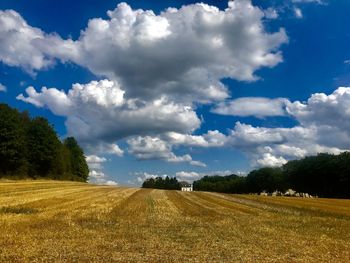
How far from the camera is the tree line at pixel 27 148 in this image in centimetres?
9381

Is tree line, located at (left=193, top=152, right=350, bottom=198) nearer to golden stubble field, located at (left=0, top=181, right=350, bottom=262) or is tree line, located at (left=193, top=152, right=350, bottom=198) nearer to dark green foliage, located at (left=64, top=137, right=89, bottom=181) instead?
Answer: dark green foliage, located at (left=64, top=137, right=89, bottom=181)

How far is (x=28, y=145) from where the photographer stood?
10962cm

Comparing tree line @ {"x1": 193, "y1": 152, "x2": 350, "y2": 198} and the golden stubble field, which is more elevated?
tree line @ {"x1": 193, "y1": 152, "x2": 350, "y2": 198}

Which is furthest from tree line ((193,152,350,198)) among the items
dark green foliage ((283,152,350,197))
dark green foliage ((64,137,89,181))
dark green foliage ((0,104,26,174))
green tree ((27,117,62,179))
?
dark green foliage ((0,104,26,174))

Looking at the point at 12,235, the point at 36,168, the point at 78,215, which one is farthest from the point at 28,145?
the point at 12,235

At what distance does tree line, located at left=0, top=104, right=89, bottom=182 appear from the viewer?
93.8 meters

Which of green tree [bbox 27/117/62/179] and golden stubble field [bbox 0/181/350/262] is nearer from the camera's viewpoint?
golden stubble field [bbox 0/181/350/262]

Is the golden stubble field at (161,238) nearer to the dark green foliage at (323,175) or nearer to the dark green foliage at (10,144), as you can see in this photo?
the dark green foliage at (10,144)

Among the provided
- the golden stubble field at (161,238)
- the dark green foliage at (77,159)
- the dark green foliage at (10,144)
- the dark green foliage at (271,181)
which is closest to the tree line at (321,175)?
the dark green foliage at (271,181)

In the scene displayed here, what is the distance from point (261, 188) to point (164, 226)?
582 ft

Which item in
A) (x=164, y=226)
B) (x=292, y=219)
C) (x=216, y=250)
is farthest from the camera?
(x=292, y=219)

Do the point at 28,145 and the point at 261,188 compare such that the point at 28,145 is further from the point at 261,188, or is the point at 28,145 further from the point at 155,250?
the point at 261,188

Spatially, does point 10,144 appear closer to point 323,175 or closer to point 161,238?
point 161,238

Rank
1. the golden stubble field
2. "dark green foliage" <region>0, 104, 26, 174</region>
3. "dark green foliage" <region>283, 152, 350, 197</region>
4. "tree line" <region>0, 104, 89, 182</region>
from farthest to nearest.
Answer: "dark green foliage" <region>283, 152, 350, 197</region> < "tree line" <region>0, 104, 89, 182</region> < "dark green foliage" <region>0, 104, 26, 174</region> < the golden stubble field
